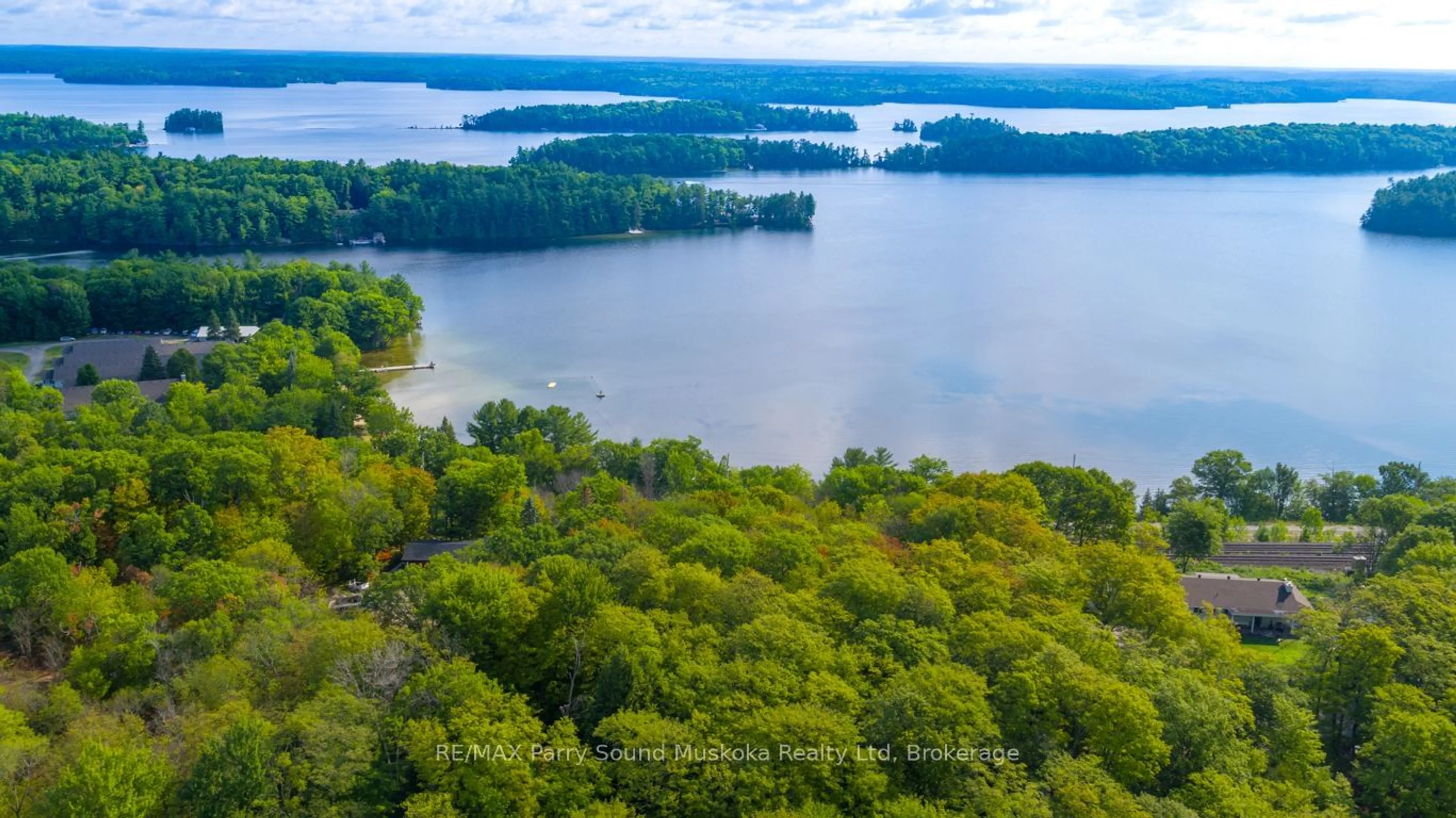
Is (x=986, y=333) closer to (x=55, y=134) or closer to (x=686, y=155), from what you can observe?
(x=686, y=155)

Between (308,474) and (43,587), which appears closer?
(43,587)

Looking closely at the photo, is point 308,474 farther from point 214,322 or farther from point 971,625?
point 214,322

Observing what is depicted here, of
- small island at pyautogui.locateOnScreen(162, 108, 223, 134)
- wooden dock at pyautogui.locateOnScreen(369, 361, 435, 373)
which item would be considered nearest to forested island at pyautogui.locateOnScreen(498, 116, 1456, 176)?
small island at pyautogui.locateOnScreen(162, 108, 223, 134)

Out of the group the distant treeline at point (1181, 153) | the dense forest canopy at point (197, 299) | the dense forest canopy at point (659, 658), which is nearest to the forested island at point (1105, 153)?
the distant treeline at point (1181, 153)

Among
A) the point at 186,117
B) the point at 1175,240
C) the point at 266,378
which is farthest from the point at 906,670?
the point at 186,117

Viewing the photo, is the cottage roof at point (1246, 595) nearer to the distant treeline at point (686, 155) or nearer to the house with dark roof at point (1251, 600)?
the house with dark roof at point (1251, 600)

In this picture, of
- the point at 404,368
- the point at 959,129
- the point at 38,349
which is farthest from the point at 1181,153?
the point at 38,349

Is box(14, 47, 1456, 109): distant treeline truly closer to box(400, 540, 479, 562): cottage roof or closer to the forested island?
the forested island
